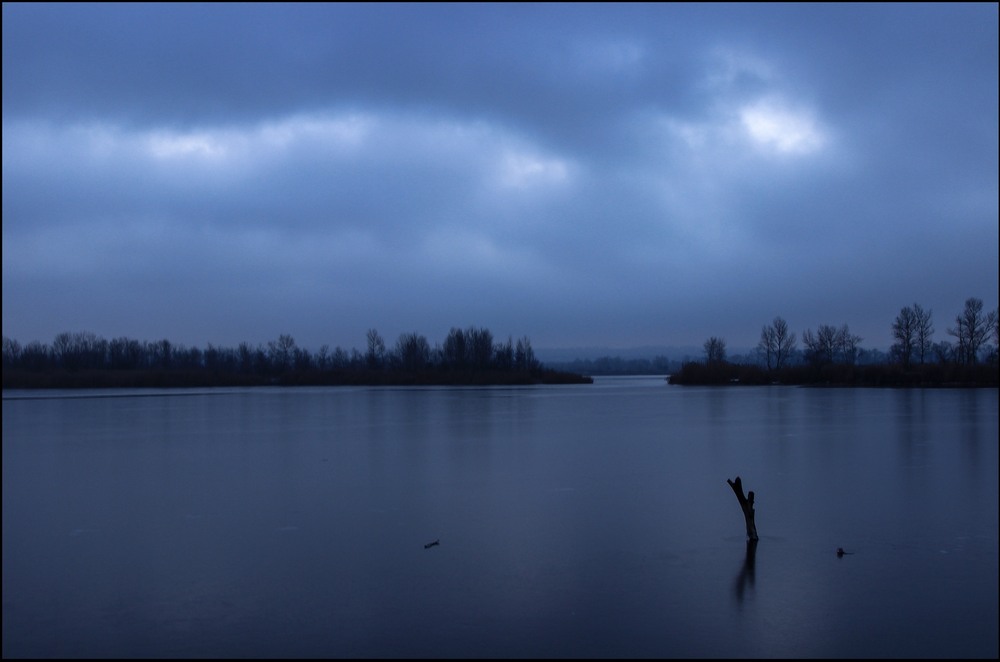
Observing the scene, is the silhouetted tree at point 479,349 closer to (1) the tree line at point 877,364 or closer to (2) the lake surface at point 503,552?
(1) the tree line at point 877,364

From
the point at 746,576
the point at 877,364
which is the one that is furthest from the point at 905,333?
the point at 746,576

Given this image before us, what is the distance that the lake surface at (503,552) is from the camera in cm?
529

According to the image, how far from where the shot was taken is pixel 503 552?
7430mm

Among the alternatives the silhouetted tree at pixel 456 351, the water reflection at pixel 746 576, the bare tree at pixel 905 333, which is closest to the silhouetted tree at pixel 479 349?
the silhouetted tree at pixel 456 351

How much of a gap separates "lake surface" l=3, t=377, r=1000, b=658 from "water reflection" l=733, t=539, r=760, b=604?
3 cm

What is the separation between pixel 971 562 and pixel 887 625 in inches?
78.5

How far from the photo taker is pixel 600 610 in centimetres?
576

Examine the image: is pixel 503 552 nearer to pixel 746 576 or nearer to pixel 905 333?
pixel 746 576

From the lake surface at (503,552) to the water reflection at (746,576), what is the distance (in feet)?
0.10

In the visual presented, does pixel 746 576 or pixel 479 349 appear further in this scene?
pixel 479 349

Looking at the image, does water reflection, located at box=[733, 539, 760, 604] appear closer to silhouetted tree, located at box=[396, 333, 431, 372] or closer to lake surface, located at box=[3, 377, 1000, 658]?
lake surface, located at box=[3, 377, 1000, 658]

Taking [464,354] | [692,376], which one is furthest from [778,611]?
[464,354]

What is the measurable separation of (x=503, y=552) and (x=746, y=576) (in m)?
2.15

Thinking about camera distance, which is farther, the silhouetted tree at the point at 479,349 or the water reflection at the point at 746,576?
the silhouetted tree at the point at 479,349
